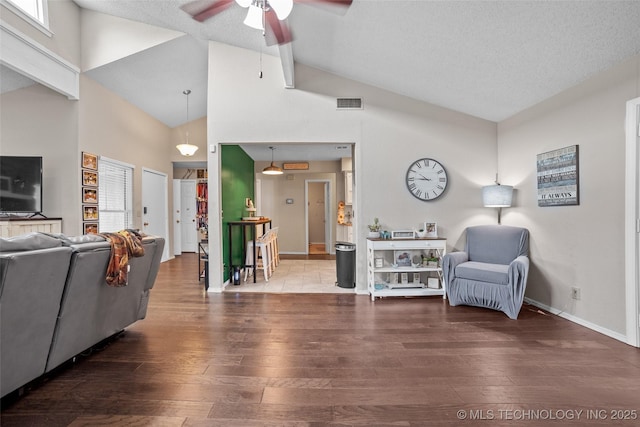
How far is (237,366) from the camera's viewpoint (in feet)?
7.11

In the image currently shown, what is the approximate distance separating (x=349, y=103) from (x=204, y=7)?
Result: 2.33 m

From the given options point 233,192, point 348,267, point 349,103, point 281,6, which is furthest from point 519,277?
point 233,192

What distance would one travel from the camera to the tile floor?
4332 mm

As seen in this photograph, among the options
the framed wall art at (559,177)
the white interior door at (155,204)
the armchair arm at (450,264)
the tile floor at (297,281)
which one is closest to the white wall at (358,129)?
the tile floor at (297,281)

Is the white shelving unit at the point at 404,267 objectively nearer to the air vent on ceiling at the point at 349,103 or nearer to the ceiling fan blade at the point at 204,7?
the air vent on ceiling at the point at 349,103

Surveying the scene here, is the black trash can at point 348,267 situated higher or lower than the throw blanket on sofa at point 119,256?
lower

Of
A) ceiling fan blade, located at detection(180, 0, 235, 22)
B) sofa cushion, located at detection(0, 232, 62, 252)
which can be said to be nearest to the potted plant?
ceiling fan blade, located at detection(180, 0, 235, 22)

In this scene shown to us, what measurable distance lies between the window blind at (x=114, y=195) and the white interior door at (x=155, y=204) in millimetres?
463

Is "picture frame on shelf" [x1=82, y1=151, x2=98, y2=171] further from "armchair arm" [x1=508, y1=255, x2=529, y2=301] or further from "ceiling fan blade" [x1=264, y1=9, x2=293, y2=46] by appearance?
"armchair arm" [x1=508, y1=255, x2=529, y2=301]

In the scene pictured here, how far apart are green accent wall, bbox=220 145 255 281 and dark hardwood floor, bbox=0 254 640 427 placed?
62.1 inches

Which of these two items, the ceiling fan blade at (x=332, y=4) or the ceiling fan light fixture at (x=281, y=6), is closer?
the ceiling fan light fixture at (x=281, y=6)

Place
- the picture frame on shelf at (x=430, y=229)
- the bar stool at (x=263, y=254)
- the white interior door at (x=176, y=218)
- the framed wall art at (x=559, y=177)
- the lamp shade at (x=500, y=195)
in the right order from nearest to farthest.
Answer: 1. the framed wall art at (x=559, y=177)
2. the lamp shade at (x=500, y=195)
3. the picture frame on shelf at (x=430, y=229)
4. the bar stool at (x=263, y=254)
5. the white interior door at (x=176, y=218)

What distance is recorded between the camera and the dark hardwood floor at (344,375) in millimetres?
1643

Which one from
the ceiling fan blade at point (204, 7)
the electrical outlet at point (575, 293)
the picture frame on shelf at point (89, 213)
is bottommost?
the electrical outlet at point (575, 293)
